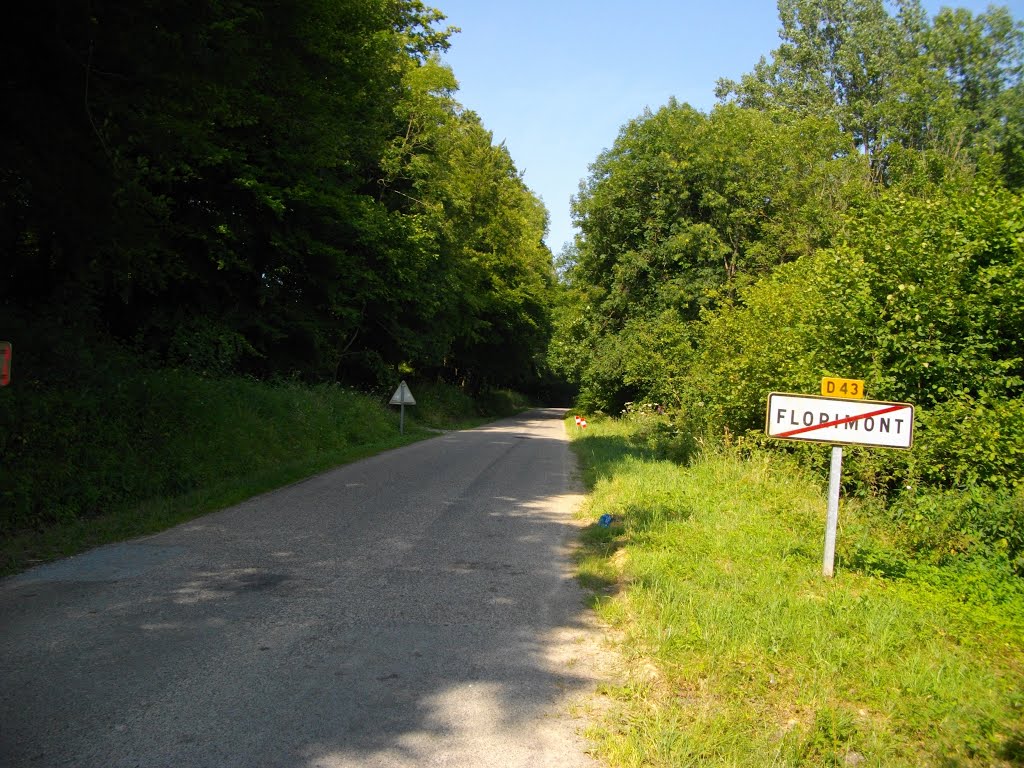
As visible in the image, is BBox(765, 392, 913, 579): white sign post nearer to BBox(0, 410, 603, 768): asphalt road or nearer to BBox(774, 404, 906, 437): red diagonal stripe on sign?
BBox(774, 404, 906, 437): red diagonal stripe on sign

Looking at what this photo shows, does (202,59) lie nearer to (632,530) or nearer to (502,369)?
(632,530)

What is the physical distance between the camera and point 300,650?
5.25m

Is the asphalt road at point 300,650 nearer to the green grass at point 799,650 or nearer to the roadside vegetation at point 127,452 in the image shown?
the green grass at point 799,650

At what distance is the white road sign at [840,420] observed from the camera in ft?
21.5

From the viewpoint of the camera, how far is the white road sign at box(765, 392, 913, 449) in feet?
21.5

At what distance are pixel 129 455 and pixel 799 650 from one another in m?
9.64

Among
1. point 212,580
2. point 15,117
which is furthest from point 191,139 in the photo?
point 212,580

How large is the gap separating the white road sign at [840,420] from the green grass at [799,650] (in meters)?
1.30

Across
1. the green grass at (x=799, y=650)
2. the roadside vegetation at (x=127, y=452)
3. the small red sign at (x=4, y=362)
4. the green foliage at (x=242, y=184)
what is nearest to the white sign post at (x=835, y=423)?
the green grass at (x=799, y=650)

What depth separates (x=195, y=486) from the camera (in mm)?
12047

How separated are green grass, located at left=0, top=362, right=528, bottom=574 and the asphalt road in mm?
951

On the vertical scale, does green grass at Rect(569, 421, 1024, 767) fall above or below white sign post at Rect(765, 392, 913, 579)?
below

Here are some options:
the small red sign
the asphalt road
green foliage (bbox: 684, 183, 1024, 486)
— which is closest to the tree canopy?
green foliage (bbox: 684, 183, 1024, 486)

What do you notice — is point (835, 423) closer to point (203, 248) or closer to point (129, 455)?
point (129, 455)
